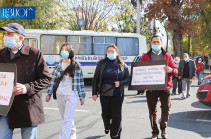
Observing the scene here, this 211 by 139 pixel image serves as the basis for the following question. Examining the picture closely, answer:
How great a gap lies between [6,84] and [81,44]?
520 inches

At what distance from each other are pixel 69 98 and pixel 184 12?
57.1 ft

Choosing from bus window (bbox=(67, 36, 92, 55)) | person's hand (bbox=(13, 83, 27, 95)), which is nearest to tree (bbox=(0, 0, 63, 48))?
bus window (bbox=(67, 36, 92, 55))

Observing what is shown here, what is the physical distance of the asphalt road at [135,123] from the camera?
17.5 feet

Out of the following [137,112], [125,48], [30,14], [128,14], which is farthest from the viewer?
[128,14]

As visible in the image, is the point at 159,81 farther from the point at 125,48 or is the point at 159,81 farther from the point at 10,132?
the point at 125,48

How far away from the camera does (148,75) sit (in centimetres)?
475

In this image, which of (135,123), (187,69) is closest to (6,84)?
(135,123)

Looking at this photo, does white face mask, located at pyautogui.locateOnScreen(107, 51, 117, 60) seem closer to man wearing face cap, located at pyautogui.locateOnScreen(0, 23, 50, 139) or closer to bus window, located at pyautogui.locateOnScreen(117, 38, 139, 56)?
man wearing face cap, located at pyautogui.locateOnScreen(0, 23, 50, 139)

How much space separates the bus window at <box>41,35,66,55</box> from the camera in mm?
15281

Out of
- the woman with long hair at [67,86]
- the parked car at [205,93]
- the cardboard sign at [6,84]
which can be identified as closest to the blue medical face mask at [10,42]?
the cardboard sign at [6,84]

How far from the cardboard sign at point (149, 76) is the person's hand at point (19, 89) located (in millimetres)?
2438

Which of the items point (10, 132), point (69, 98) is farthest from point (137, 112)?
point (10, 132)

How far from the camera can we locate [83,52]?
16109mm
